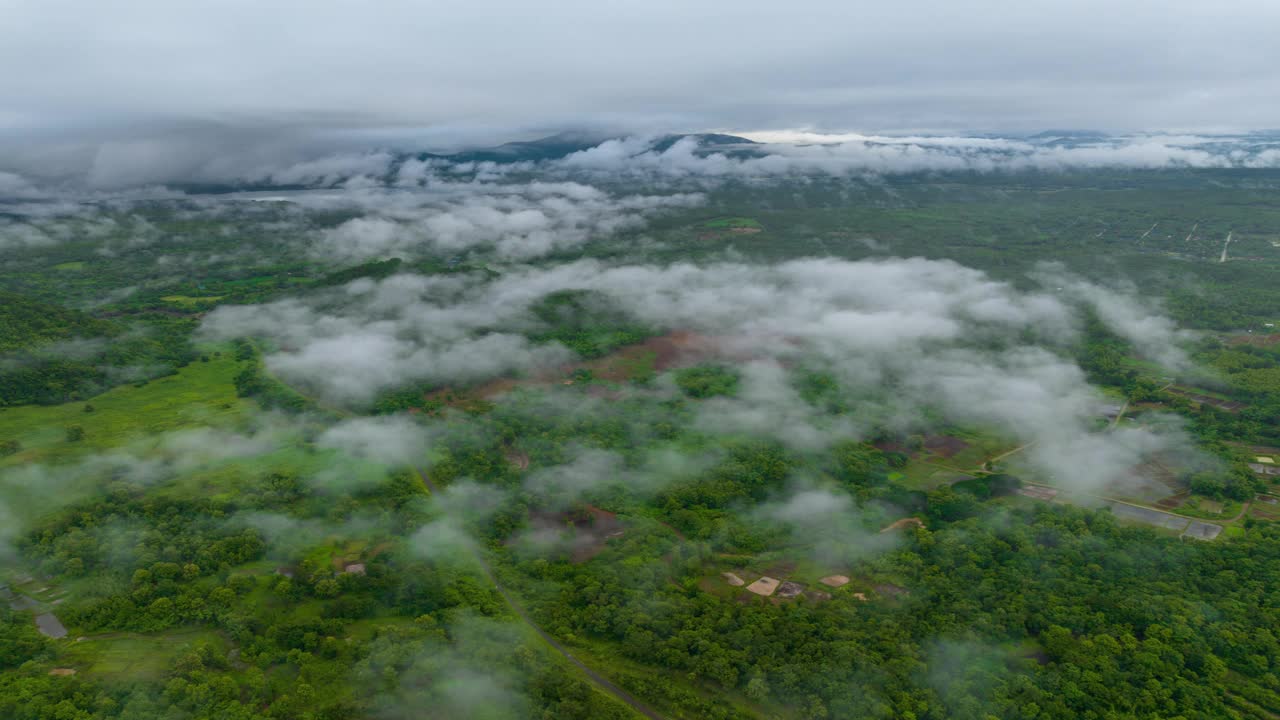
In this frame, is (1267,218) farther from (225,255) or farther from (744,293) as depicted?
(225,255)

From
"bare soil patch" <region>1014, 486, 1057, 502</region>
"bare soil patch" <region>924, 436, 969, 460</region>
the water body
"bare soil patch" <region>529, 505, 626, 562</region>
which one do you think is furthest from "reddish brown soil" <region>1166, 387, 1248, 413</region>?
the water body

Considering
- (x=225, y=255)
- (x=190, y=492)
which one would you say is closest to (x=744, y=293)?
(x=190, y=492)

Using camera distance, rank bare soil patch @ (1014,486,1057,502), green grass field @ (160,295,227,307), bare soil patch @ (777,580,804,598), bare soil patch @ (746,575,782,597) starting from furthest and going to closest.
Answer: green grass field @ (160,295,227,307) < bare soil patch @ (1014,486,1057,502) < bare soil patch @ (746,575,782,597) < bare soil patch @ (777,580,804,598)

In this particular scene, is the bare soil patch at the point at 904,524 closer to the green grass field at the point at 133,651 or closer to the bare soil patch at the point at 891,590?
the bare soil patch at the point at 891,590

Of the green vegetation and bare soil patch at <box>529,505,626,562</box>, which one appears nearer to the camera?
bare soil patch at <box>529,505,626,562</box>

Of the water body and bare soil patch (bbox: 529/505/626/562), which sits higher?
bare soil patch (bbox: 529/505/626/562)

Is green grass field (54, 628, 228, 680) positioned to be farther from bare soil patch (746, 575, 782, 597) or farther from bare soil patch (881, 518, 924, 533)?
bare soil patch (881, 518, 924, 533)

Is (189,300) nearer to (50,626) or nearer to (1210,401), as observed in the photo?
(50,626)

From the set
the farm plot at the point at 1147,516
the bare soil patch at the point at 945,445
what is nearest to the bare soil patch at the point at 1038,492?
the farm plot at the point at 1147,516

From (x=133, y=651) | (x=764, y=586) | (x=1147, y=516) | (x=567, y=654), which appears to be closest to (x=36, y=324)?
(x=133, y=651)
